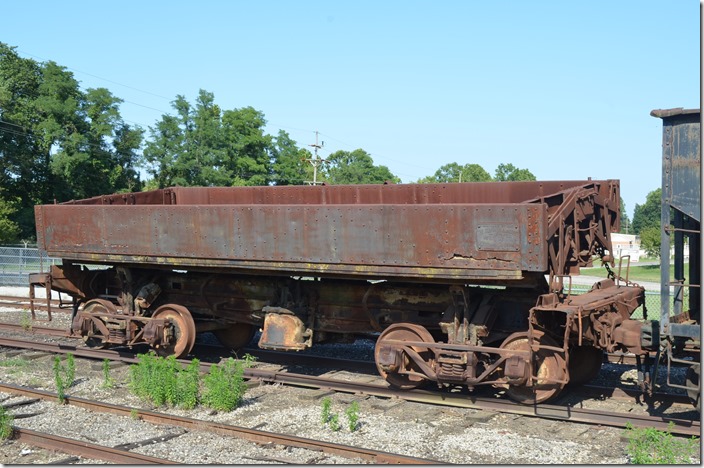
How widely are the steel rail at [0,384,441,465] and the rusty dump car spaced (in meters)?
2.09

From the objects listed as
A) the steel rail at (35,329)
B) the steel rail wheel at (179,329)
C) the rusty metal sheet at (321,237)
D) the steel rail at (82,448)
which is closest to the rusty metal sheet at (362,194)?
the rusty metal sheet at (321,237)

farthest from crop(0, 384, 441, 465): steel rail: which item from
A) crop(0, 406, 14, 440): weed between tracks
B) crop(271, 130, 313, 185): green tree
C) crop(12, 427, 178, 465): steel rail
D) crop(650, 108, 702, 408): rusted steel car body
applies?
crop(271, 130, 313, 185): green tree

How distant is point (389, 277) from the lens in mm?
8969

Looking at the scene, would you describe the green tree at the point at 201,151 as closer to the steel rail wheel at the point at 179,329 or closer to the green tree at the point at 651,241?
the green tree at the point at 651,241

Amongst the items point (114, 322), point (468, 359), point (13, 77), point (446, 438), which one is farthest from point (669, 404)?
point (13, 77)

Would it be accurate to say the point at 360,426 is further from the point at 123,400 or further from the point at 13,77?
the point at 13,77

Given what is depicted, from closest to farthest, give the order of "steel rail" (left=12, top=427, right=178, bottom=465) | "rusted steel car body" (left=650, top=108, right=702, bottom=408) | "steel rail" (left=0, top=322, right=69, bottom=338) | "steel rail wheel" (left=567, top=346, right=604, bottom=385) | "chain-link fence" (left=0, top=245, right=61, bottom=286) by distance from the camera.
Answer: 1. "steel rail" (left=12, top=427, right=178, bottom=465)
2. "rusted steel car body" (left=650, top=108, right=702, bottom=408)
3. "steel rail wheel" (left=567, top=346, right=604, bottom=385)
4. "steel rail" (left=0, top=322, right=69, bottom=338)
5. "chain-link fence" (left=0, top=245, right=61, bottom=286)

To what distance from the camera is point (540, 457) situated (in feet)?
22.0

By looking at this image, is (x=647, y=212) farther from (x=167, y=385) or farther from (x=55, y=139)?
(x=167, y=385)

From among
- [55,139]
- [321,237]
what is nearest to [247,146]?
[55,139]

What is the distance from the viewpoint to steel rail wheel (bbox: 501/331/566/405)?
8.31 metres

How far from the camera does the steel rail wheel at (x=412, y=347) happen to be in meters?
9.01

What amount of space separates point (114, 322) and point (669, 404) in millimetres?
8360

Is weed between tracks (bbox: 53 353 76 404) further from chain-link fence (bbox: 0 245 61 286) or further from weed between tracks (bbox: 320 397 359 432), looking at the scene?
chain-link fence (bbox: 0 245 61 286)
